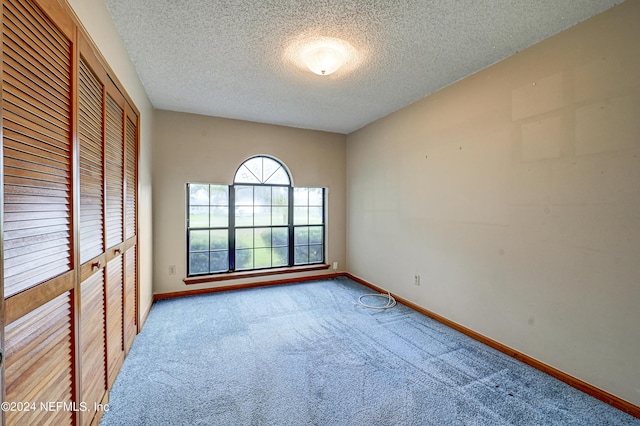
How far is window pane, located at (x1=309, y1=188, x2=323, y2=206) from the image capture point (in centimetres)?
492

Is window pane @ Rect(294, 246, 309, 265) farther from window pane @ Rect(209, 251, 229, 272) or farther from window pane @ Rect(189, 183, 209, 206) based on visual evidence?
window pane @ Rect(189, 183, 209, 206)

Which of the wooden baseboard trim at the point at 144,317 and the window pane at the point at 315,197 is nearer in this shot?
the wooden baseboard trim at the point at 144,317

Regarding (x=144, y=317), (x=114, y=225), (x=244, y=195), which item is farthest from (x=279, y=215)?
(x=114, y=225)

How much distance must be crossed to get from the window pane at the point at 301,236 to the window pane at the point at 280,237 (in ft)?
0.46

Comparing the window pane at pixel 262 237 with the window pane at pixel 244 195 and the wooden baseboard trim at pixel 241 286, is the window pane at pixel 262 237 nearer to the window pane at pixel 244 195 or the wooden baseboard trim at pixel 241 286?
the window pane at pixel 244 195

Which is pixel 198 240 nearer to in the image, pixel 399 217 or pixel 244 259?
pixel 244 259

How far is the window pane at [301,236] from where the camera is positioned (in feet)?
15.7

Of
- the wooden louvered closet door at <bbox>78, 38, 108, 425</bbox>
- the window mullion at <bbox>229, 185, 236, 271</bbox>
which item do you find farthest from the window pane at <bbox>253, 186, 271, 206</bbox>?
the wooden louvered closet door at <bbox>78, 38, 108, 425</bbox>

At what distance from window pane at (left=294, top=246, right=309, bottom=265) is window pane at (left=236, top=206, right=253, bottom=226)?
947 mm

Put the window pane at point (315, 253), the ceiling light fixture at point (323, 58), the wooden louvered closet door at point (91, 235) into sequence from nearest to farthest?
the wooden louvered closet door at point (91, 235) < the ceiling light fixture at point (323, 58) < the window pane at point (315, 253)

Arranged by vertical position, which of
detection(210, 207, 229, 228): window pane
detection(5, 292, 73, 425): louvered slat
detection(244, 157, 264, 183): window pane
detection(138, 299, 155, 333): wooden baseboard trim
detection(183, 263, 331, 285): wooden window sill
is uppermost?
detection(244, 157, 264, 183): window pane

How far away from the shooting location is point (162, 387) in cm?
197

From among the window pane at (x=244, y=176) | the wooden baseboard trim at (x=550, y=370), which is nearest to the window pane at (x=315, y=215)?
the window pane at (x=244, y=176)

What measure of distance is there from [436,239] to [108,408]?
3.23 metres
